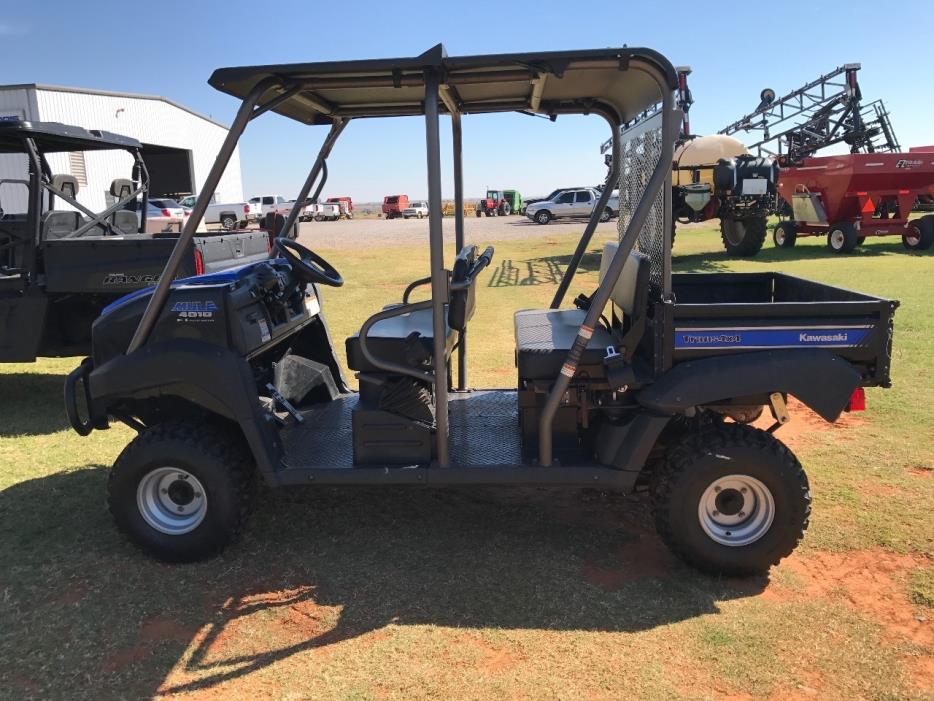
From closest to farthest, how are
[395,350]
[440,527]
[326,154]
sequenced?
[395,350], [440,527], [326,154]

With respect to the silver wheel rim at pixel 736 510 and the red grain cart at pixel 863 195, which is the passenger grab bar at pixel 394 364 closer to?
the silver wheel rim at pixel 736 510

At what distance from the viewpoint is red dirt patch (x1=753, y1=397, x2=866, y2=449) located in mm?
4781

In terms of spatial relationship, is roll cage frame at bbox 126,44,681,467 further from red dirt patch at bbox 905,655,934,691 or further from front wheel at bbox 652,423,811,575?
red dirt patch at bbox 905,655,934,691

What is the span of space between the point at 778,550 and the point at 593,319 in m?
1.26

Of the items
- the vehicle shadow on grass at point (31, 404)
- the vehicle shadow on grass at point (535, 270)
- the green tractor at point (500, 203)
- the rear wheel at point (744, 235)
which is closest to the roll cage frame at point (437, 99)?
the vehicle shadow on grass at point (31, 404)

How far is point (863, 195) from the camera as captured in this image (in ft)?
50.5

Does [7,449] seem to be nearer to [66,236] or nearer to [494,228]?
[66,236]

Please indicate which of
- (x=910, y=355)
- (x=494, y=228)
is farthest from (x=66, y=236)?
(x=494, y=228)

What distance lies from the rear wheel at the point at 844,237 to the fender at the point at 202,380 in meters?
15.6

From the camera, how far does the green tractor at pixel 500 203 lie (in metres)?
45.2

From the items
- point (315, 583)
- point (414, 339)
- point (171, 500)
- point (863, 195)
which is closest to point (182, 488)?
point (171, 500)

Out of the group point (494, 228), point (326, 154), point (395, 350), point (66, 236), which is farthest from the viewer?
point (494, 228)

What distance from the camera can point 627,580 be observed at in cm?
309

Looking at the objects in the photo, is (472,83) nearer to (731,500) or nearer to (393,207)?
(731,500)
